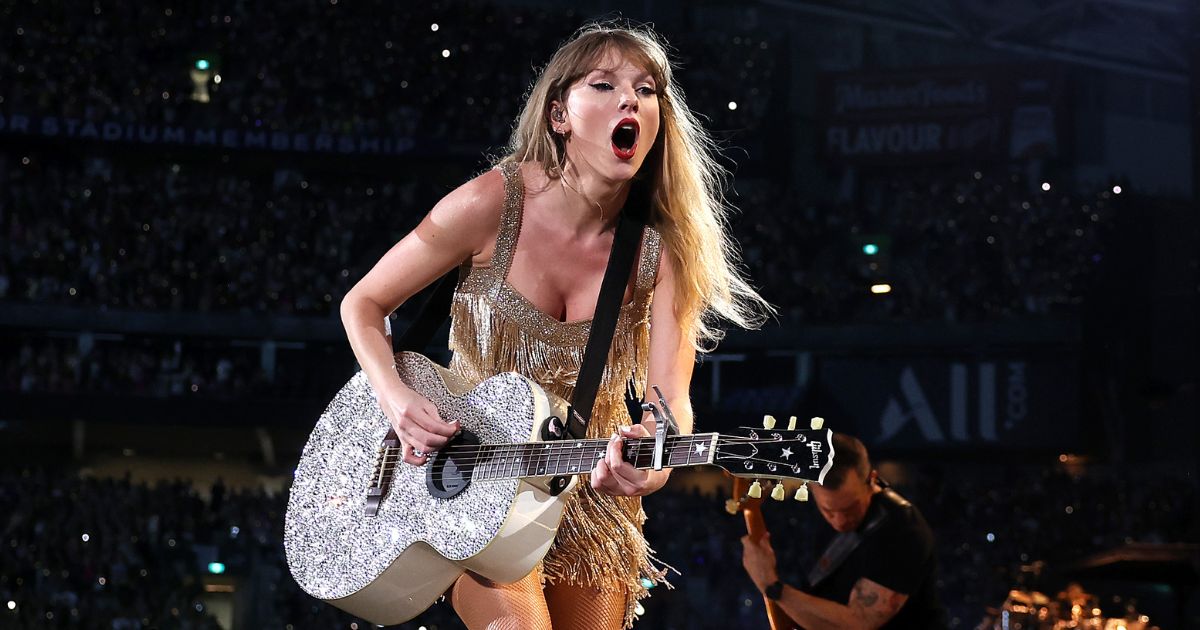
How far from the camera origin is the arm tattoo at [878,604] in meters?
4.30

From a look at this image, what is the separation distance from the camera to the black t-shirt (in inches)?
170

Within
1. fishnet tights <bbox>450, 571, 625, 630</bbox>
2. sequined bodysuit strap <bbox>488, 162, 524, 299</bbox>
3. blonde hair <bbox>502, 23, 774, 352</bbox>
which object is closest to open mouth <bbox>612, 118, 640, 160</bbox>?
blonde hair <bbox>502, 23, 774, 352</bbox>

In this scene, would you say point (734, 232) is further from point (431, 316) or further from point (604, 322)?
point (604, 322)

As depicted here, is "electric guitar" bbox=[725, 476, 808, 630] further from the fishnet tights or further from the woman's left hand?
the woman's left hand

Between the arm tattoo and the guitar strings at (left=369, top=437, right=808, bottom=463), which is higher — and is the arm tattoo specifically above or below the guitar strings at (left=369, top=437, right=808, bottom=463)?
below

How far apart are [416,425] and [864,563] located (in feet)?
7.22

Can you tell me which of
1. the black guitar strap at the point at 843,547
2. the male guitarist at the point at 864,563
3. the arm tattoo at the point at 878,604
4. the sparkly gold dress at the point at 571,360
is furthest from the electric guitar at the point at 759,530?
the sparkly gold dress at the point at 571,360

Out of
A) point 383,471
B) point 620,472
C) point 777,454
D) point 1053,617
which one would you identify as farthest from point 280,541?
point 777,454

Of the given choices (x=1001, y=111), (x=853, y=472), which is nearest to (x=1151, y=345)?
(x=1001, y=111)

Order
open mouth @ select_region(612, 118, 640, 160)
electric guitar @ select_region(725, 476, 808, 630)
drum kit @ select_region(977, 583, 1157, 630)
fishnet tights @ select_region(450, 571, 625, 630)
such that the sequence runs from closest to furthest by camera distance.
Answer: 1. fishnet tights @ select_region(450, 571, 625, 630)
2. open mouth @ select_region(612, 118, 640, 160)
3. electric guitar @ select_region(725, 476, 808, 630)
4. drum kit @ select_region(977, 583, 1157, 630)

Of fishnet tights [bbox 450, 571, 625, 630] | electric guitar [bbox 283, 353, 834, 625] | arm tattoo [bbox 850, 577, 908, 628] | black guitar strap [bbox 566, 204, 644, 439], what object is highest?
black guitar strap [bbox 566, 204, 644, 439]

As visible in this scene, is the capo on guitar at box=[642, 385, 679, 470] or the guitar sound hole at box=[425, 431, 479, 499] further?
the guitar sound hole at box=[425, 431, 479, 499]

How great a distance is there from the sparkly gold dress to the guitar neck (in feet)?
0.98

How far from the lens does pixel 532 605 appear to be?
2600 millimetres
